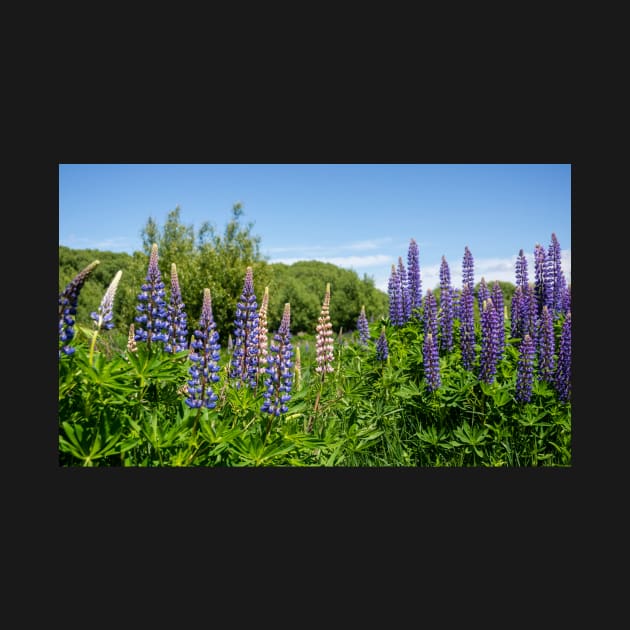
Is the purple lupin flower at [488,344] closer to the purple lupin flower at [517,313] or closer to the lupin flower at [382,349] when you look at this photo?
the purple lupin flower at [517,313]

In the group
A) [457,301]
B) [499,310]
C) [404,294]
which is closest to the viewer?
[499,310]

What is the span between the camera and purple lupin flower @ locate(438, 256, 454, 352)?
469 centimetres

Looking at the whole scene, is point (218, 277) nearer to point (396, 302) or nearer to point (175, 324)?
point (396, 302)

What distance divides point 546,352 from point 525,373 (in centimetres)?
27

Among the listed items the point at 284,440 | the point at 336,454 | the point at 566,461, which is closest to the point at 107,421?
the point at 284,440

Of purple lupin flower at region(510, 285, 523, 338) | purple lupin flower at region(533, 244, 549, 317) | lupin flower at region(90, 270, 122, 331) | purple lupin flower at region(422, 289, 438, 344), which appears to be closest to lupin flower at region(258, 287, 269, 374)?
lupin flower at region(90, 270, 122, 331)

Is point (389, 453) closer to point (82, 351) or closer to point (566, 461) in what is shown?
point (566, 461)

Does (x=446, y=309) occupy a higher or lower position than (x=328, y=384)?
higher

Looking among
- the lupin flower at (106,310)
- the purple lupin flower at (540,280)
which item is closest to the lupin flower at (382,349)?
the purple lupin flower at (540,280)

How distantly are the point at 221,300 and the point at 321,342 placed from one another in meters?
2.40

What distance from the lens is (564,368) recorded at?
161 inches

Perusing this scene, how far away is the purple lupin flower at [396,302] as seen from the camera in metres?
5.23

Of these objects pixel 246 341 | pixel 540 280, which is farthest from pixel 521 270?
pixel 246 341

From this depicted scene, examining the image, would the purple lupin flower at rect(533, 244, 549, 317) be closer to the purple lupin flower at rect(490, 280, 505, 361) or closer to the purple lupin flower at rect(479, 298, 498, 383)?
the purple lupin flower at rect(490, 280, 505, 361)
